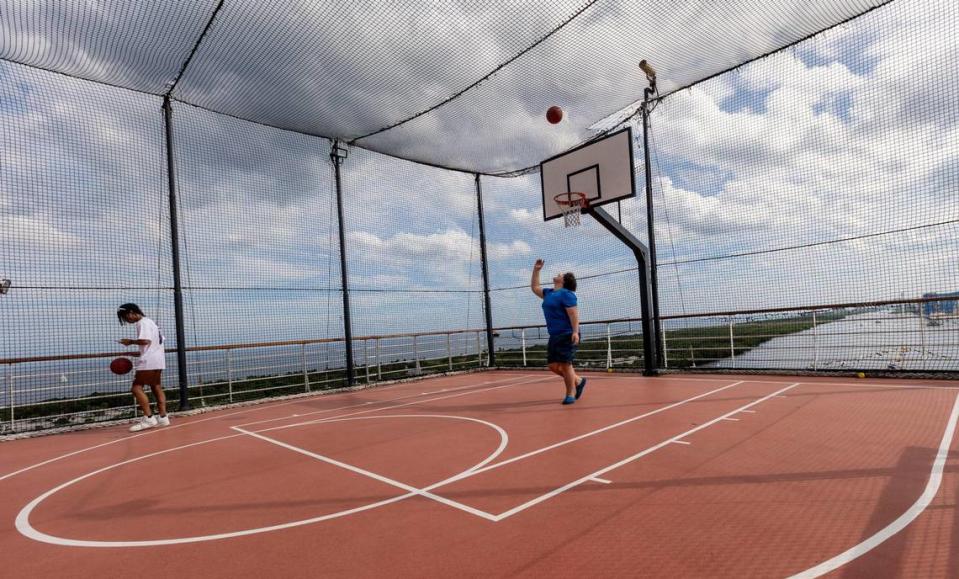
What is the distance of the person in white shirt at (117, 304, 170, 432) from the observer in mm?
5356

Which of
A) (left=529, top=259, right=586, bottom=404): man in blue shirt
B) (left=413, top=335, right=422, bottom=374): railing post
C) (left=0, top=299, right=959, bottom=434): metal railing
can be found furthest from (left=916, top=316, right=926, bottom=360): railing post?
(left=413, top=335, right=422, bottom=374): railing post

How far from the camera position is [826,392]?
529 cm

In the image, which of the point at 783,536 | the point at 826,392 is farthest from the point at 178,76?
the point at 826,392

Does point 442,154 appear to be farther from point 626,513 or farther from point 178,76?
point 626,513

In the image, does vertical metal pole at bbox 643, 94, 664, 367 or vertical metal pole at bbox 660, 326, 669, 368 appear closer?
vertical metal pole at bbox 643, 94, 664, 367

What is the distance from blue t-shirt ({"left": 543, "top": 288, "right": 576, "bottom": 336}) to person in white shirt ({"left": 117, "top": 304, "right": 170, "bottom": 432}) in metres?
4.70

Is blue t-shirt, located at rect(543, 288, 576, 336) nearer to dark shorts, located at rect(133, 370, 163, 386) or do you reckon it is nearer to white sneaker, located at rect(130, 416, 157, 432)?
dark shorts, located at rect(133, 370, 163, 386)

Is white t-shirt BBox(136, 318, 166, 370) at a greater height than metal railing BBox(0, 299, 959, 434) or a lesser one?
greater

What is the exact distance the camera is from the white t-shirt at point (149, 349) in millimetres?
5386

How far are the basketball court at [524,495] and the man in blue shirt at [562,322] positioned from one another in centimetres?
61

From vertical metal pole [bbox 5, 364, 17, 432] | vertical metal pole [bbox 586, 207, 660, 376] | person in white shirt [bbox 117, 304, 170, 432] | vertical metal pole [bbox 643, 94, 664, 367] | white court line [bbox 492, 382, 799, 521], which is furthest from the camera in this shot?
vertical metal pole [bbox 643, 94, 664, 367]

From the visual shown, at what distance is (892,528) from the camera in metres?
1.99

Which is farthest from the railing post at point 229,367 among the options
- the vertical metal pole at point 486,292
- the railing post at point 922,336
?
the railing post at point 922,336

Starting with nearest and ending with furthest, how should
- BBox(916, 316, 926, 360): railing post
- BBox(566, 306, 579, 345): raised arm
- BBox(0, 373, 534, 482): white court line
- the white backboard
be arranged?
BBox(0, 373, 534, 482): white court line
BBox(566, 306, 579, 345): raised arm
BBox(916, 316, 926, 360): railing post
the white backboard
